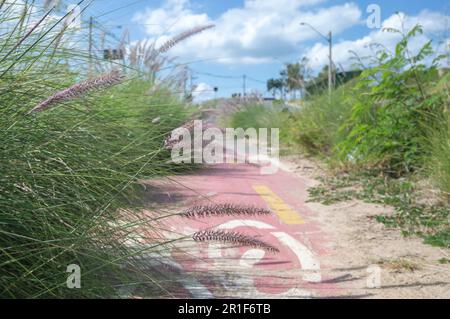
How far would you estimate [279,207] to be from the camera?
21.4 ft

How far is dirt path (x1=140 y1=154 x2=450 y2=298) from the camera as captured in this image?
3.45 metres

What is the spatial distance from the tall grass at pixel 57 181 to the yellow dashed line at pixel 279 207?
2613mm

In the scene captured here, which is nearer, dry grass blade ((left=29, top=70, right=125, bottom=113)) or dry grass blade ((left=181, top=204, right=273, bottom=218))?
dry grass blade ((left=29, top=70, right=125, bottom=113))

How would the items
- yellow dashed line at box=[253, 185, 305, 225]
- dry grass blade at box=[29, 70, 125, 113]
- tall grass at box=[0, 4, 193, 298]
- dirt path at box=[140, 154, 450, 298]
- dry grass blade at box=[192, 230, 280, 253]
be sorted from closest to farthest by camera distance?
dry grass blade at box=[29, 70, 125, 113] < tall grass at box=[0, 4, 193, 298] < dry grass blade at box=[192, 230, 280, 253] < dirt path at box=[140, 154, 450, 298] < yellow dashed line at box=[253, 185, 305, 225]

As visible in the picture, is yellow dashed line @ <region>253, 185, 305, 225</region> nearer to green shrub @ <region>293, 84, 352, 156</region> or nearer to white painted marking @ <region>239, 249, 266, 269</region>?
white painted marking @ <region>239, 249, 266, 269</region>

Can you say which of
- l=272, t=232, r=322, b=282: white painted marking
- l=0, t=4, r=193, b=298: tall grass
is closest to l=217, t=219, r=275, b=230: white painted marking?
l=272, t=232, r=322, b=282: white painted marking

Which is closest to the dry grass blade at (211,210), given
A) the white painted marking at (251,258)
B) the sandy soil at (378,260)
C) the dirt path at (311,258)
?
the dirt path at (311,258)

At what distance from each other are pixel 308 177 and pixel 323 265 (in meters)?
5.33

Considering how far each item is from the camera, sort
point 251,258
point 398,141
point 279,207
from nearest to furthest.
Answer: point 251,258 → point 279,207 → point 398,141

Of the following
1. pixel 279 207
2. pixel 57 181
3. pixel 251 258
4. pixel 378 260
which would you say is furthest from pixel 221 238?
pixel 279 207

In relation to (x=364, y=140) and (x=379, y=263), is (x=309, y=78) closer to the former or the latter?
(x=364, y=140)

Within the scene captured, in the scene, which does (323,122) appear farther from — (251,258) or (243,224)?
(251,258)

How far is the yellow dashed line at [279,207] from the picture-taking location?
5777 millimetres

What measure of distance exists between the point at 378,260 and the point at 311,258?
53 centimetres
